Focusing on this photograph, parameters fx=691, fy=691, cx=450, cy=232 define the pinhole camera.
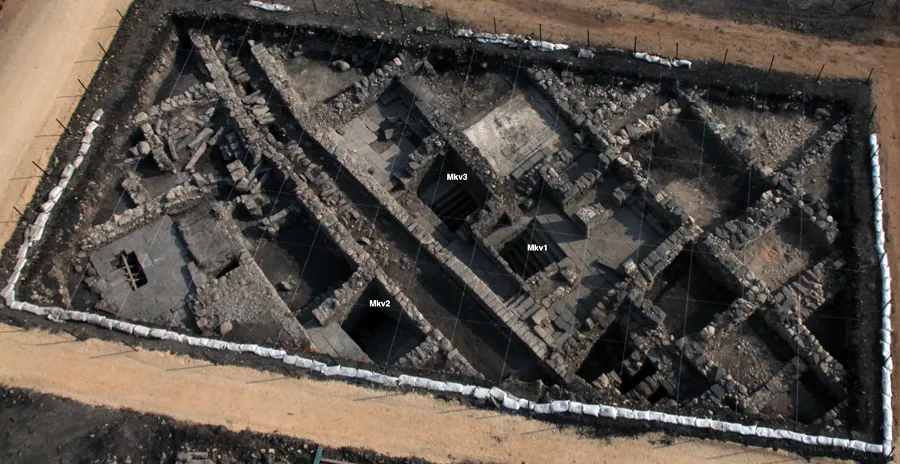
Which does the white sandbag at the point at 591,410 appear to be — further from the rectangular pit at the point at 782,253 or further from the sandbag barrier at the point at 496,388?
the rectangular pit at the point at 782,253

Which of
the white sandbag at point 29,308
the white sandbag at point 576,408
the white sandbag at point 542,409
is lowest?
the white sandbag at point 29,308

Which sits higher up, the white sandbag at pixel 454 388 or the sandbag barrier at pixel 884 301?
the sandbag barrier at pixel 884 301

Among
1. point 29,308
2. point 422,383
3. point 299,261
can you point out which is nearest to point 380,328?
point 299,261

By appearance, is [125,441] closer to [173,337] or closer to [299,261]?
[173,337]

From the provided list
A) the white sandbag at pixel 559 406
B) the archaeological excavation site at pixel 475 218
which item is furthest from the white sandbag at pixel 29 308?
the white sandbag at pixel 559 406

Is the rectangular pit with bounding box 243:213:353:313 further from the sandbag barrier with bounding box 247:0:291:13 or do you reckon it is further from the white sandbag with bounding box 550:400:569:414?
the sandbag barrier with bounding box 247:0:291:13

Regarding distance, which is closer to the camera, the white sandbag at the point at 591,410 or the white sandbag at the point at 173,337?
the white sandbag at the point at 591,410

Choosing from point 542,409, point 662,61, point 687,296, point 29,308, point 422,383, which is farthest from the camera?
point 662,61
